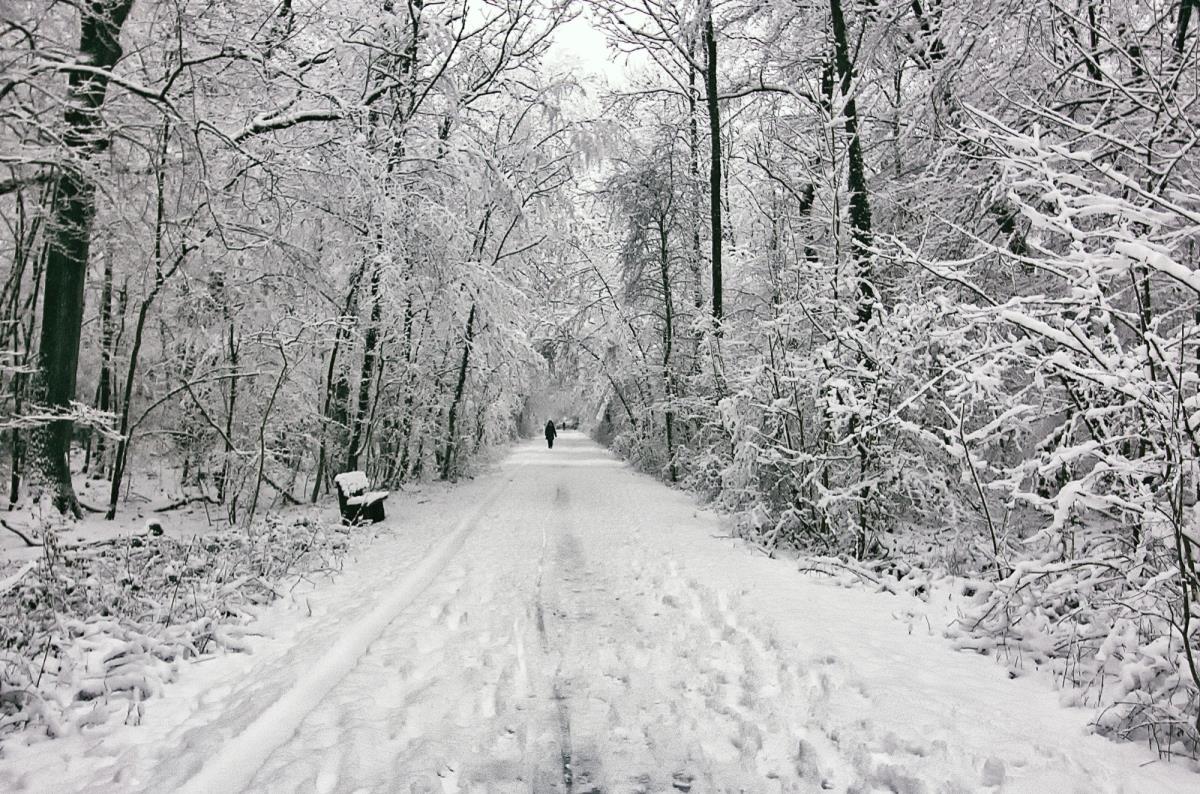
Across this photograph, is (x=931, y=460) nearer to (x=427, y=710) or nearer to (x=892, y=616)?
(x=892, y=616)

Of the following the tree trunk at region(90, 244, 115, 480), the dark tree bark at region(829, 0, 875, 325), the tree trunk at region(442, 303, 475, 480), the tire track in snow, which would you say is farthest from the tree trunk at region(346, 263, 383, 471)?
the dark tree bark at region(829, 0, 875, 325)

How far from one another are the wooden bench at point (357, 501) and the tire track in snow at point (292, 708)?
4.79m

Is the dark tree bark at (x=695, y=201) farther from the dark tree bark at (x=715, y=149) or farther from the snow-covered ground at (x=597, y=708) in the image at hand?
the snow-covered ground at (x=597, y=708)

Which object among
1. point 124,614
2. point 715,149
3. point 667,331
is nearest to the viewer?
point 124,614

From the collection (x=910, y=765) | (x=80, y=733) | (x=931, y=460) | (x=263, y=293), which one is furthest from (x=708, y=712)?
(x=263, y=293)

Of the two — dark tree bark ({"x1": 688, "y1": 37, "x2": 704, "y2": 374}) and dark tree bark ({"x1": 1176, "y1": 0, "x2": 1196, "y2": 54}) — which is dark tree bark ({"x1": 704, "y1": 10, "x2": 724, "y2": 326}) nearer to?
dark tree bark ({"x1": 688, "y1": 37, "x2": 704, "y2": 374})

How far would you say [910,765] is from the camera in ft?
9.89

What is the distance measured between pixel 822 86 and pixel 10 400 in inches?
650

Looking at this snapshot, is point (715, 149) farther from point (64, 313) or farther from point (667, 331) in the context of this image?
point (64, 313)

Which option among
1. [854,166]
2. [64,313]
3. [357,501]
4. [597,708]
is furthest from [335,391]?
[597,708]

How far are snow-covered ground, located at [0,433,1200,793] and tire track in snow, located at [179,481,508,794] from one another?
0.06 ft

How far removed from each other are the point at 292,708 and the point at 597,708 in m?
1.71

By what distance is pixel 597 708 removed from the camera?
3.73 m

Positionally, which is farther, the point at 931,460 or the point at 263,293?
the point at 263,293
